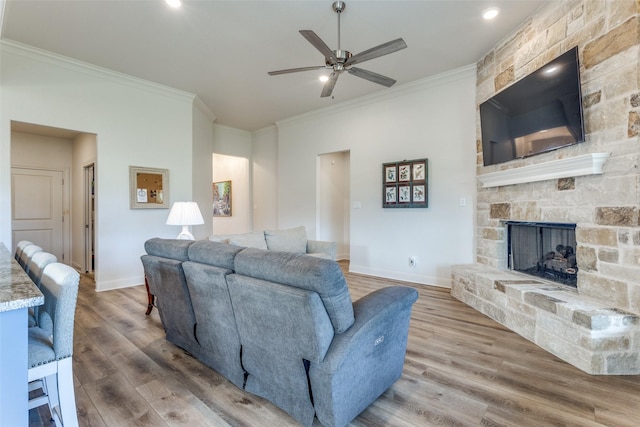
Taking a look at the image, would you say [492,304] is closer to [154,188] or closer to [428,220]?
[428,220]

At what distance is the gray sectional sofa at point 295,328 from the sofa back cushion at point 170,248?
0.20 feet

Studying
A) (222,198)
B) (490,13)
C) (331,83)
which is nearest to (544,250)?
(490,13)

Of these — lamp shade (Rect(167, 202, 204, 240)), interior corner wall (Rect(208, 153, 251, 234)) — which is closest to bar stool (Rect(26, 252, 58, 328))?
lamp shade (Rect(167, 202, 204, 240))

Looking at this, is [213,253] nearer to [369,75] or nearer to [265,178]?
[369,75]

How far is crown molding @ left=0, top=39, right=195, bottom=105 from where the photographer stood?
139 inches

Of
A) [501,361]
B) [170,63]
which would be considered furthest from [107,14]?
[501,361]

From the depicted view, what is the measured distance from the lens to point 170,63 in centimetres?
396

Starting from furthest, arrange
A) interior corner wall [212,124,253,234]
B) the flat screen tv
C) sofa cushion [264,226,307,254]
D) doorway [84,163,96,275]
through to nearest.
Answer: interior corner wall [212,124,253,234] → doorway [84,163,96,275] → sofa cushion [264,226,307,254] → the flat screen tv

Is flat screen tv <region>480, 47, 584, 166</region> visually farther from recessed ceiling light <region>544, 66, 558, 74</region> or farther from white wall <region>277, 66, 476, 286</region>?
white wall <region>277, 66, 476, 286</region>

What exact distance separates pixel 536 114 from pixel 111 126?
5.13 m

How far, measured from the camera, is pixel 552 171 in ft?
9.06

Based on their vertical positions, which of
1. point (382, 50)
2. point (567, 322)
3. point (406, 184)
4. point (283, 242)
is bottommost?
point (567, 322)

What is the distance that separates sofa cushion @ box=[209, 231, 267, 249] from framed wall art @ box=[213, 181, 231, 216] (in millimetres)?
4521

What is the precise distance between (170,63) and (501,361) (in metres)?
4.71
